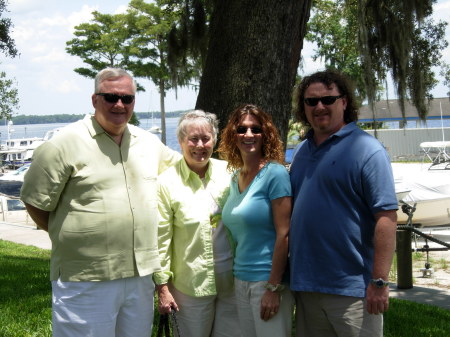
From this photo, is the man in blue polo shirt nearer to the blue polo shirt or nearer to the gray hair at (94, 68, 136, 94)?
the blue polo shirt

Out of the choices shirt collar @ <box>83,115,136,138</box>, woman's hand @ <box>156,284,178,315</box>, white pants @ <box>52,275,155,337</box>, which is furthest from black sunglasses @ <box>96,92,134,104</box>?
woman's hand @ <box>156,284,178,315</box>

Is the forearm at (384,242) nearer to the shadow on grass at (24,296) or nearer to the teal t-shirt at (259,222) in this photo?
the teal t-shirt at (259,222)

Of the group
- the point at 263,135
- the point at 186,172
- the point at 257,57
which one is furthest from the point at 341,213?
the point at 257,57

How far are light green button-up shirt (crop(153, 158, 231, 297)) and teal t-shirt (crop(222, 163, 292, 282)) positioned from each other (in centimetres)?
23

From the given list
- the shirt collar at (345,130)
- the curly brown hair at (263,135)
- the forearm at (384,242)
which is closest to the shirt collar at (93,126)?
the curly brown hair at (263,135)

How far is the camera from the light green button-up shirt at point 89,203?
3.04 m

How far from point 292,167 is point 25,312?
11.9 ft

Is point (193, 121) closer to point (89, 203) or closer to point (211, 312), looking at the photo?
point (89, 203)

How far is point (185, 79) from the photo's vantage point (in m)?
9.29

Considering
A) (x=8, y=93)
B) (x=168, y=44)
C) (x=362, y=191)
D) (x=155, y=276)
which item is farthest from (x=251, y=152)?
(x=8, y=93)

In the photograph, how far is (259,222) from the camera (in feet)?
10.3

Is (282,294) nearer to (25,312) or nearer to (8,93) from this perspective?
(25,312)

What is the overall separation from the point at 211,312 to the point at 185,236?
1.58ft

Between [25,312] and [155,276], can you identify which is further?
[25,312]
